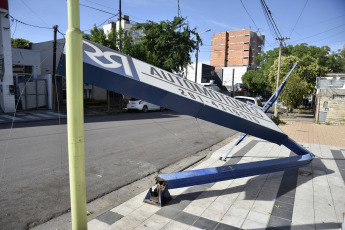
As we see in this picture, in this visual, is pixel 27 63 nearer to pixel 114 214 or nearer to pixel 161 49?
pixel 161 49

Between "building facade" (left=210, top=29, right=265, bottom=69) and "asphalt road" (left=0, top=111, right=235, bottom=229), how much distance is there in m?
70.9

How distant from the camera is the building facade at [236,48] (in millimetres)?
76000

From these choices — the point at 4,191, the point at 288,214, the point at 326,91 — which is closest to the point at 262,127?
the point at 288,214

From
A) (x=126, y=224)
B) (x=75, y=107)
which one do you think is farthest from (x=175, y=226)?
(x=75, y=107)

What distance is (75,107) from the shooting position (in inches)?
72.0

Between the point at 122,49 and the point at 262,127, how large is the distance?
18.7 metres

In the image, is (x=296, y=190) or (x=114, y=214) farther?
(x=296, y=190)

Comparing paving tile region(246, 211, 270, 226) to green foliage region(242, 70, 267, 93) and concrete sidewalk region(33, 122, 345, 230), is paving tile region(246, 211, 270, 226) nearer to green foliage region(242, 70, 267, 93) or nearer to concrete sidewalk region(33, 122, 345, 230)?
concrete sidewalk region(33, 122, 345, 230)

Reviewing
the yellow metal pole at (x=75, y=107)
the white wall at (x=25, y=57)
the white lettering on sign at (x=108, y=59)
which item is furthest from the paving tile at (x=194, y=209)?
the white wall at (x=25, y=57)

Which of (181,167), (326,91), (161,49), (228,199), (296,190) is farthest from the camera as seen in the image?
(161,49)

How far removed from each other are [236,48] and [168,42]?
193ft

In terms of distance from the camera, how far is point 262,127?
4.14m

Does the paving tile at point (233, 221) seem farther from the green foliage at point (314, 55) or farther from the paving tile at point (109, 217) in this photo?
the green foliage at point (314, 55)

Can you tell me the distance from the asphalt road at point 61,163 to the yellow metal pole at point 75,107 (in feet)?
8.02
